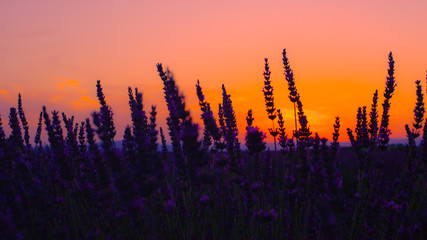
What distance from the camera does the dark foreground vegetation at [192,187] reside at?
240 cm

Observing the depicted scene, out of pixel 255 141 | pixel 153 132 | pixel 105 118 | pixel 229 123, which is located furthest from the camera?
pixel 229 123

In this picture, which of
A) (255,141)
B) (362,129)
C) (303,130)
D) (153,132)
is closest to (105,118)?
(153,132)

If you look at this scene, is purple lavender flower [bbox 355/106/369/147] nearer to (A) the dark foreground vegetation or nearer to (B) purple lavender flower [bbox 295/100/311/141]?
(A) the dark foreground vegetation

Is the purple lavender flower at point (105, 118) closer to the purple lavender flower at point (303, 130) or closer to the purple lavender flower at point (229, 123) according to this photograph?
the purple lavender flower at point (229, 123)

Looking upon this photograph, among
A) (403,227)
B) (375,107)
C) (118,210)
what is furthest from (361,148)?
(118,210)

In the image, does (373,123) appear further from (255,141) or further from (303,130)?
(255,141)

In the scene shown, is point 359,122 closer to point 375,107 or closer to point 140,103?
point 375,107

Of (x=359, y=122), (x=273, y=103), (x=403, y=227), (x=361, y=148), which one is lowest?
(x=403, y=227)

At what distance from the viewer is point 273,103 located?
4.75 m

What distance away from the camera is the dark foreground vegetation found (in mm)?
2404

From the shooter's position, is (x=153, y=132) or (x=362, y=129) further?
(x=362, y=129)

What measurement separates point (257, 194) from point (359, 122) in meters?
2.20

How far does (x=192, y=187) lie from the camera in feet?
10.6

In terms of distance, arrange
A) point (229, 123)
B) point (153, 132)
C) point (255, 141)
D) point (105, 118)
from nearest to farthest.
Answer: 1. point (153, 132)
2. point (255, 141)
3. point (105, 118)
4. point (229, 123)
